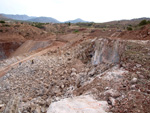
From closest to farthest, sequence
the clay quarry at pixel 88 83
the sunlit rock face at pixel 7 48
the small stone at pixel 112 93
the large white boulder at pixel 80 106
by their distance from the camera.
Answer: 1. the large white boulder at pixel 80 106
2. the clay quarry at pixel 88 83
3. the small stone at pixel 112 93
4. the sunlit rock face at pixel 7 48

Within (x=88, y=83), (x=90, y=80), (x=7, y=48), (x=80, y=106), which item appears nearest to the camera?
(x=80, y=106)

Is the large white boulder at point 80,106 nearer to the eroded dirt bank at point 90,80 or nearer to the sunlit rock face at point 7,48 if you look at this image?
the eroded dirt bank at point 90,80

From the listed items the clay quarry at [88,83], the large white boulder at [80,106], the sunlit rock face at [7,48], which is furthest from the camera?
the sunlit rock face at [7,48]

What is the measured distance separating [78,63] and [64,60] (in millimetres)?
1682

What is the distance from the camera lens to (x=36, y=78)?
29.6 feet

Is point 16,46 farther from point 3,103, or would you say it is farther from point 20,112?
point 20,112

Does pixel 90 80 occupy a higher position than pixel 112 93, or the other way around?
pixel 112 93

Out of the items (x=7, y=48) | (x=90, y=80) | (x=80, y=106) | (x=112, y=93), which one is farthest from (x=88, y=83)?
(x=7, y=48)

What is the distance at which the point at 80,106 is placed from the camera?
4.27 m

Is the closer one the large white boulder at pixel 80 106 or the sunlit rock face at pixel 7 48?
the large white boulder at pixel 80 106

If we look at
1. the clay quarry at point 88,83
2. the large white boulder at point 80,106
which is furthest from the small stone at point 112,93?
the large white boulder at point 80,106

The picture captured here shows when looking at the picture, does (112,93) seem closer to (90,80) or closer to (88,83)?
(88,83)

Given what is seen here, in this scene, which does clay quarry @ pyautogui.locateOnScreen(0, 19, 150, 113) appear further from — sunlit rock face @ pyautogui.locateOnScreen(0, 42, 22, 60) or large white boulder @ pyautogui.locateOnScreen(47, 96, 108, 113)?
sunlit rock face @ pyautogui.locateOnScreen(0, 42, 22, 60)

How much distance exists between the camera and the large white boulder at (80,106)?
4052 mm
